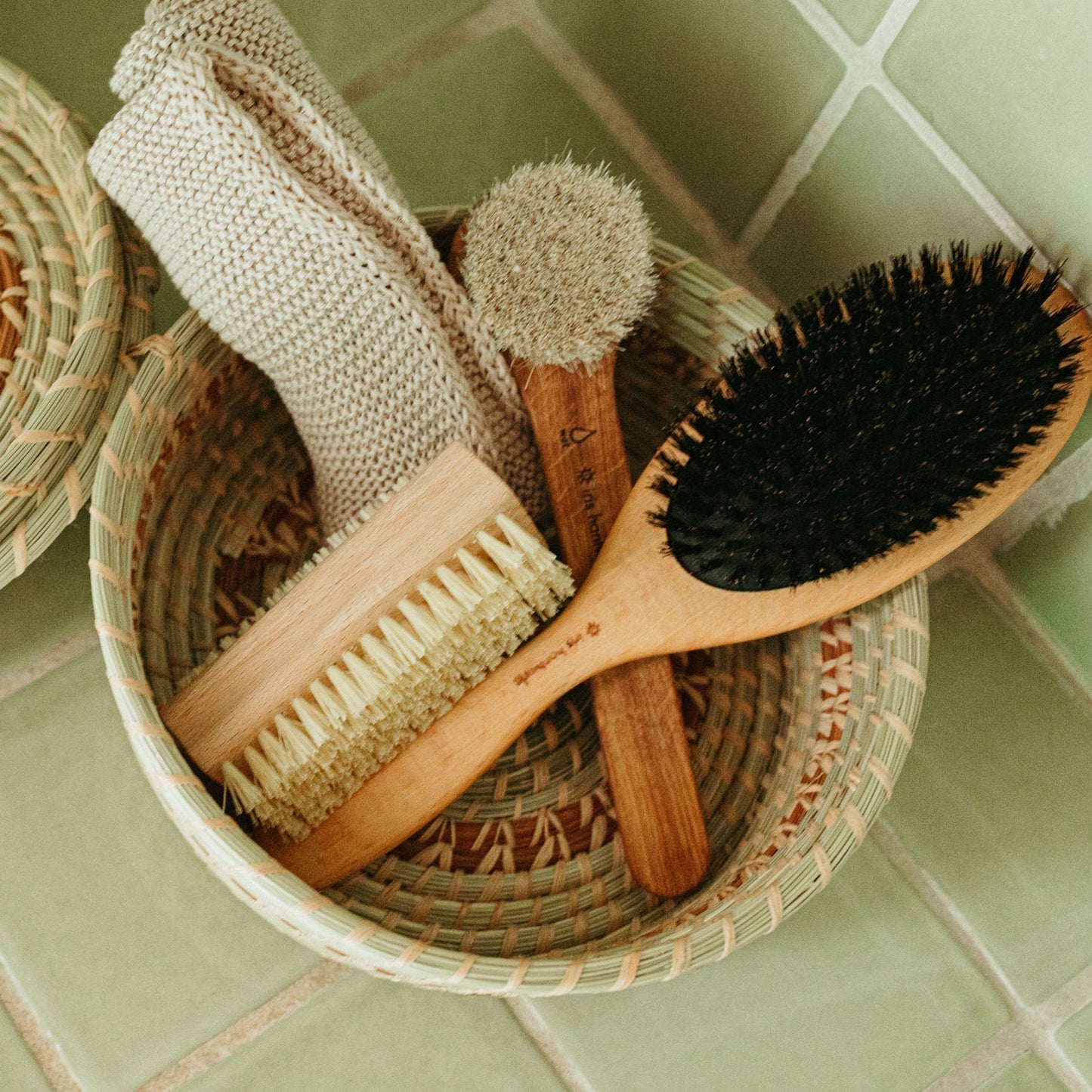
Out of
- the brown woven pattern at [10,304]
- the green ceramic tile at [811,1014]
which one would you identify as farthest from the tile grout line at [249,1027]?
the brown woven pattern at [10,304]

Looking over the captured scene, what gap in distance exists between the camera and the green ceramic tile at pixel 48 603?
0.53 m

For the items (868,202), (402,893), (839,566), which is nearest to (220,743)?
(402,893)

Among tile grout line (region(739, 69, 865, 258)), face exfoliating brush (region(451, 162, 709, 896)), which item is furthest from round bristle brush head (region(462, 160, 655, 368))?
tile grout line (region(739, 69, 865, 258))

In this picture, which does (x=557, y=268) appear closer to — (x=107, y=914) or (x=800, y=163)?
(x=800, y=163)

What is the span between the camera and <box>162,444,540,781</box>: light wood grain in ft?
1.26

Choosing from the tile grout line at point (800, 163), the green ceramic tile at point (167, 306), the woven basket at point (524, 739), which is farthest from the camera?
the green ceramic tile at point (167, 306)

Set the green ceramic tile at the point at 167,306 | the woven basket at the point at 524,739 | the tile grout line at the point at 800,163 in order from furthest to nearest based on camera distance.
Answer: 1. the green ceramic tile at the point at 167,306
2. the tile grout line at the point at 800,163
3. the woven basket at the point at 524,739

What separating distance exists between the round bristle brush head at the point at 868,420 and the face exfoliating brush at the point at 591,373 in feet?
0.19

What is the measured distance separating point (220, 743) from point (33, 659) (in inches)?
8.2

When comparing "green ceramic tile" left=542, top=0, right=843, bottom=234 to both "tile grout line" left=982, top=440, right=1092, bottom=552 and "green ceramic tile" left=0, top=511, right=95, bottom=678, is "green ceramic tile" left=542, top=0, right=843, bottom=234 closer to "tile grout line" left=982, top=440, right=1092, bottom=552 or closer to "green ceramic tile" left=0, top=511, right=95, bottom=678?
"tile grout line" left=982, top=440, right=1092, bottom=552

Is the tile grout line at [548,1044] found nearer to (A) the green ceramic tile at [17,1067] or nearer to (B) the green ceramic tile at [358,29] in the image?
(A) the green ceramic tile at [17,1067]

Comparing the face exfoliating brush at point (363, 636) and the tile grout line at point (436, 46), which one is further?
the tile grout line at point (436, 46)

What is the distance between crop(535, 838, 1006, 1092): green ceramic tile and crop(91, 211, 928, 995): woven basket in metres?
0.09

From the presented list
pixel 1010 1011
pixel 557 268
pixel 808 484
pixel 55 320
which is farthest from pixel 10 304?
pixel 1010 1011
